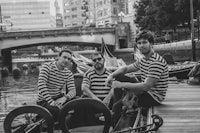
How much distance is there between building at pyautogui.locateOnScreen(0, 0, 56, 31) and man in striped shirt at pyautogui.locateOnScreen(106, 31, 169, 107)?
9447 cm

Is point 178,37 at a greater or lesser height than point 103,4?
lesser

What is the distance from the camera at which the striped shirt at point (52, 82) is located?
4699 millimetres

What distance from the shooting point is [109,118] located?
144 inches

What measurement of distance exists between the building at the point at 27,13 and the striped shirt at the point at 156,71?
310ft

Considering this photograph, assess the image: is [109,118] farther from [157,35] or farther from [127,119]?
[157,35]

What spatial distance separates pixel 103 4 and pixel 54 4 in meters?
64.7

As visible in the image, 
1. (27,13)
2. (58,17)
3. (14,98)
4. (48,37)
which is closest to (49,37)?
(48,37)

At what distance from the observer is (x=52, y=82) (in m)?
4.84

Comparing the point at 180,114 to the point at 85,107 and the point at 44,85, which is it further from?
the point at 44,85

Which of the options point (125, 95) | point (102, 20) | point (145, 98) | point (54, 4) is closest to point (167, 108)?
point (145, 98)

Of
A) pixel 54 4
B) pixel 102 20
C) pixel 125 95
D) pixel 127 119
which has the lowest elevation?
pixel 127 119

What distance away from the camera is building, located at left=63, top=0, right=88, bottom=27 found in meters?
87.3

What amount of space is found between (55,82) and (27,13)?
95.3 m

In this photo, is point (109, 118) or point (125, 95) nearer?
point (109, 118)
